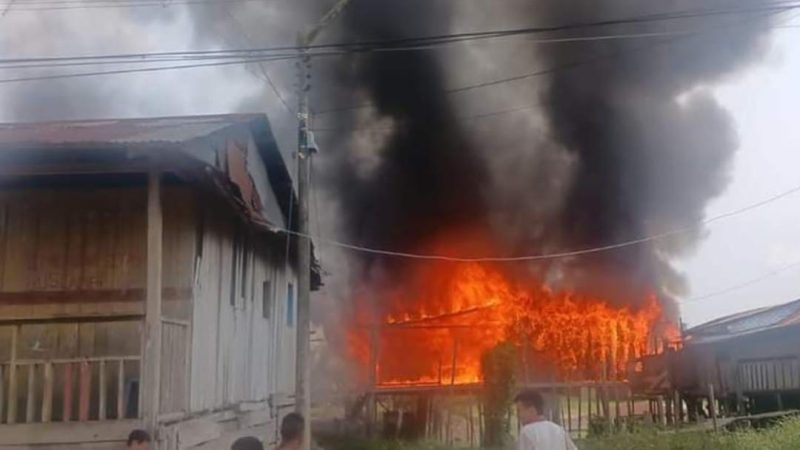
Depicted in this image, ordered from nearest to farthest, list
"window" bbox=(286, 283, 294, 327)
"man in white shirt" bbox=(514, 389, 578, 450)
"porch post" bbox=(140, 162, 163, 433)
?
"man in white shirt" bbox=(514, 389, 578, 450)
"porch post" bbox=(140, 162, 163, 433)
"window" bbox=(286, 283, 294, 327)

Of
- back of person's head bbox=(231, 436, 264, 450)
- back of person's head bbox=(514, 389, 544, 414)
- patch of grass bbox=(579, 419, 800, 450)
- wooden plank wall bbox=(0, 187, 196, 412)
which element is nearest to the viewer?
back of person's head bbox=(231, 436, 264, 450)

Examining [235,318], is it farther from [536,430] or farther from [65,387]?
[536,430]

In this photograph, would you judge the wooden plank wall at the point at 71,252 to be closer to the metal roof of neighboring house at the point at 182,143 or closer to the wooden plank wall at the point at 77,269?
the wooden plank wall at the point at 77,269

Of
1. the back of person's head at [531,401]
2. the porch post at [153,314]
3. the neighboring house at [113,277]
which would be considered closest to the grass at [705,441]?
the neighboring house at [113,277]

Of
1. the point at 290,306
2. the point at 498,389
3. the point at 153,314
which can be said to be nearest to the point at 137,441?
the point at 153,314

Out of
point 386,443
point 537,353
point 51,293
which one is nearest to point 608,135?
point 537,353

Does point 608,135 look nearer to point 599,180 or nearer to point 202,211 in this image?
point 599,180

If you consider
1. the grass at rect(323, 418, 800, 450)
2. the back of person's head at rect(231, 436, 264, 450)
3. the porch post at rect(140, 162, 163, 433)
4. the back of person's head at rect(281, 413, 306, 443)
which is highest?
the porch post at rect(140, 162, 163, 433)

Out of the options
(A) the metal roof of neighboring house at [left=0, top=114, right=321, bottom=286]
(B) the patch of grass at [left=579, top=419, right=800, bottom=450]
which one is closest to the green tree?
(B) the patch of grass at [left=579, top=419, right=800, bottom=450]

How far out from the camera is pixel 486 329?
21109 millimetres

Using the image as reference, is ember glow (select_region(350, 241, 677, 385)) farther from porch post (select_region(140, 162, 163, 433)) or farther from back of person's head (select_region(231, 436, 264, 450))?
back of person's head (select_region(231, 436, 264, 450))

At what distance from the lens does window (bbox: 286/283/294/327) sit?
1526 centimetres

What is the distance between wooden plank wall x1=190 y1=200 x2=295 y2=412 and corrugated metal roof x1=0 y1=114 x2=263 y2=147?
42.7 inches

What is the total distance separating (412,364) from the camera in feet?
68.3
